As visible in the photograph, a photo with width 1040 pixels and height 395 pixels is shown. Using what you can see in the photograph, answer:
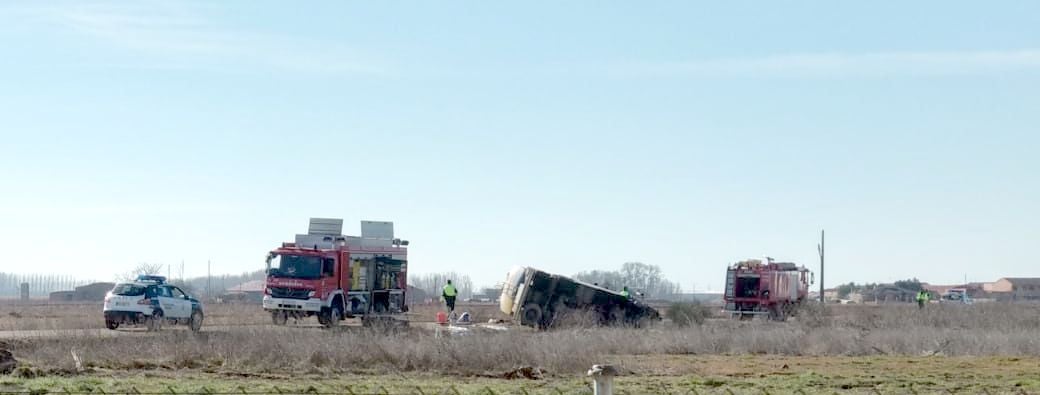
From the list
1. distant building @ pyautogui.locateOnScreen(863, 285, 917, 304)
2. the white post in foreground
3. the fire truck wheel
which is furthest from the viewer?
distant building @ pyautogui.locateOnScreen(863, 285, 917, 304)

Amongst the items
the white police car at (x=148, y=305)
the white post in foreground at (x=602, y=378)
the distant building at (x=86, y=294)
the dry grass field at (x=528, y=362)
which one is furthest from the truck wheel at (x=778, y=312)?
the distant building at (x=86, y=294)

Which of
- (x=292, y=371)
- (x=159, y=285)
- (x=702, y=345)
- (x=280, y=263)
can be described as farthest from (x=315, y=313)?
(x=292, y=371)

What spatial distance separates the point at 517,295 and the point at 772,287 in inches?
548

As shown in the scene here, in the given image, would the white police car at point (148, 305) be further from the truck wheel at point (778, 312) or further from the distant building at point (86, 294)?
Result: the distant building at point (86, 294)

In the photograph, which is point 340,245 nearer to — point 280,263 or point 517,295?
point 280,263

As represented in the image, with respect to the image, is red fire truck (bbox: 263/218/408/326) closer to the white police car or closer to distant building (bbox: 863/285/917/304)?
the white police car

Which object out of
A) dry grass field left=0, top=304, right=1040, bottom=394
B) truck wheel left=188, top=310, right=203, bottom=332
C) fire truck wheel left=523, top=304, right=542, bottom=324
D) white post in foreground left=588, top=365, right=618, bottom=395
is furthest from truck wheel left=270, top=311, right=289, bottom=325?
white post in foreground left=588, top=365, right=618, bottom=395

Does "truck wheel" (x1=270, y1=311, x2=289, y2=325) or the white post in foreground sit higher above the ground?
the white post in foreground

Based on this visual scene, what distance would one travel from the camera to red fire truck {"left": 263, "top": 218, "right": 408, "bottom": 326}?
41719 mm

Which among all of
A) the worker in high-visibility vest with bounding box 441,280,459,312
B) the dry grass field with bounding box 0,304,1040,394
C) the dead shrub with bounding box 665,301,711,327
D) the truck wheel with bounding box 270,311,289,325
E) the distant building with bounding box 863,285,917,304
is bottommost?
the dry grass field with bounding box 0,304,1040,394

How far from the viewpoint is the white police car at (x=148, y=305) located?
37062mm

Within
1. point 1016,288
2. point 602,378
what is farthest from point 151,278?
point 1016,288

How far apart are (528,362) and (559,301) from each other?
18786mm

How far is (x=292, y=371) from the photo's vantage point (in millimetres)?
22641
